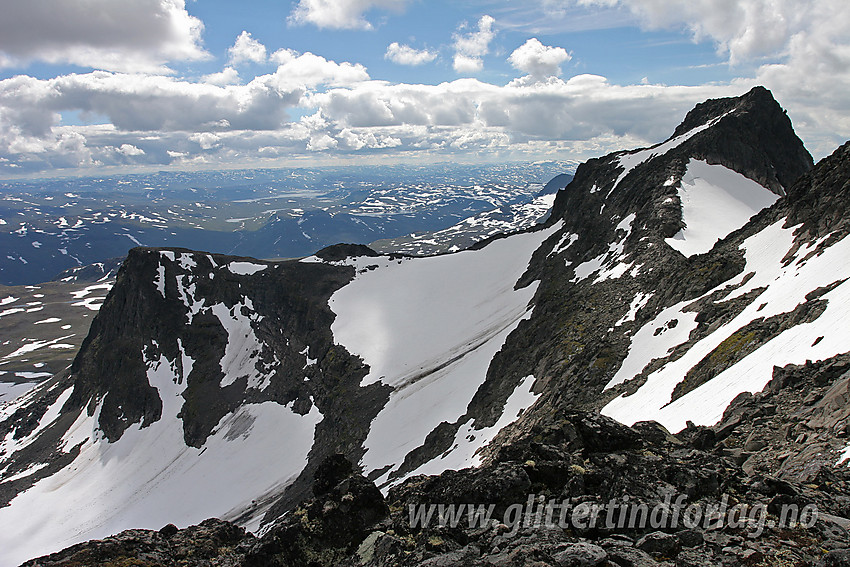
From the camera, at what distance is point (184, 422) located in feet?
293

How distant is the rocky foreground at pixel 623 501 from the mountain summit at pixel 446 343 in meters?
1.01

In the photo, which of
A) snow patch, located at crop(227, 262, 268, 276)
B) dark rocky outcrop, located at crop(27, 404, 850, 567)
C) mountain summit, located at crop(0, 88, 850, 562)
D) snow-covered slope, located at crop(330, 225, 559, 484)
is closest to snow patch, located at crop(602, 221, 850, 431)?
mountain summit, located at crop(0, 88, 850, 562)

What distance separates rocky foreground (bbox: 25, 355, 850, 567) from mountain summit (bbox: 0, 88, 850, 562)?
39.9 inches

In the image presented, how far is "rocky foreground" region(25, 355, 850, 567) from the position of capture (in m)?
9.44

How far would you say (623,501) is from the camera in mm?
11688

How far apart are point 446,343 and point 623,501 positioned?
226 feet

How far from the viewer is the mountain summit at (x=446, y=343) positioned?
2630 cm

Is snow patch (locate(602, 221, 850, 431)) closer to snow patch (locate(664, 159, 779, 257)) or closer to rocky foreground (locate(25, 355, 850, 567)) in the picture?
rocky foreground (locate(25, 355, 850, 567))

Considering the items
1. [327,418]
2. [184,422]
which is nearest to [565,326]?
[327,418]

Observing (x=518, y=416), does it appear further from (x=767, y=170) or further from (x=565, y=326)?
(x=767, y=170)

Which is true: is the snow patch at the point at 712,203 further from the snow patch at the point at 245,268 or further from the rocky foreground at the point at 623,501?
the snow patch at the point at 245,268

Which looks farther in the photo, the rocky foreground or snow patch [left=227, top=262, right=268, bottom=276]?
snow patch [left=227, top=262, right=268, bottom=276]

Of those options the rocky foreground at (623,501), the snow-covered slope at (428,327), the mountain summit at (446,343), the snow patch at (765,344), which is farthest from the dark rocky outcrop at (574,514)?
the snow-covered slope at (428,327)

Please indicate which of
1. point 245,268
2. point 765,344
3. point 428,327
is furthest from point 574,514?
point 245,268
